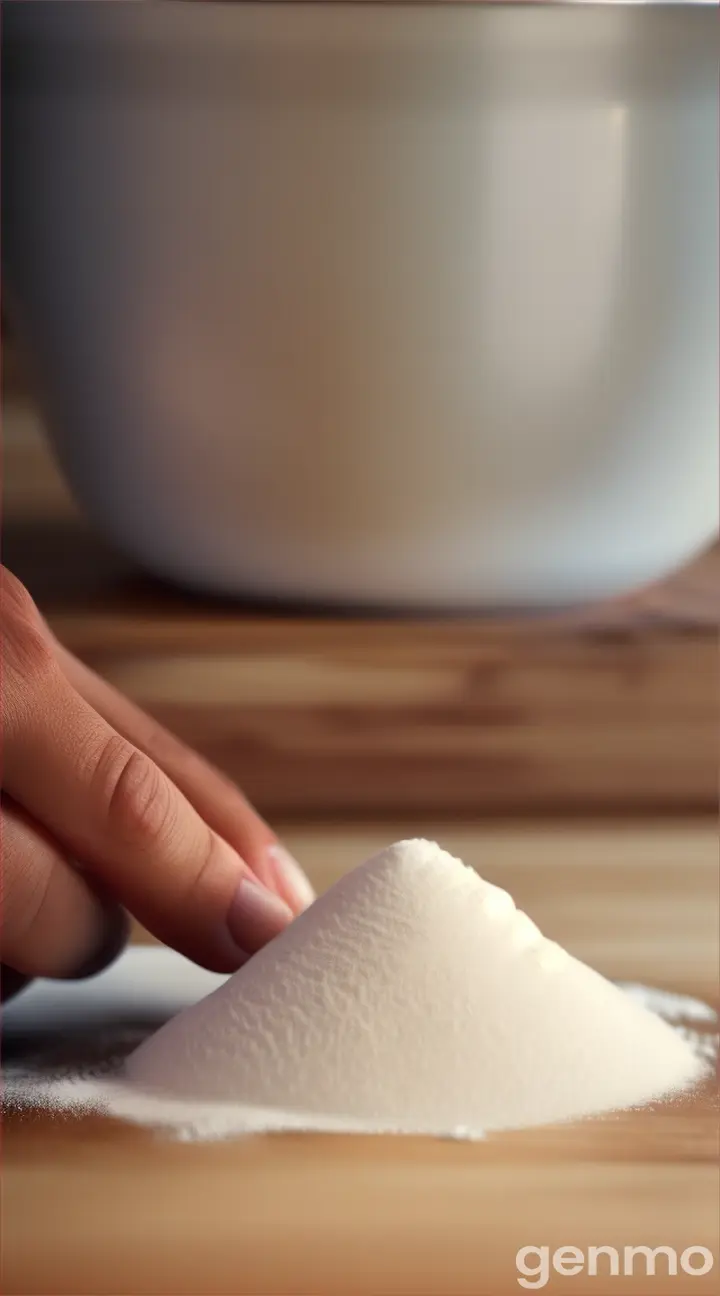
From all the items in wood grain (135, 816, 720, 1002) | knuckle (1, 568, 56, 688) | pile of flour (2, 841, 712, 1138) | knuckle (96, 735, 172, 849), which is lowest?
wood grain (135, 816, 720, 1002)

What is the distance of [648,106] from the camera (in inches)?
17.4

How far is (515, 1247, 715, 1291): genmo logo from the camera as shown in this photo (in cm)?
29

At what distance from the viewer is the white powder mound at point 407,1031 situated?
1.13 feet

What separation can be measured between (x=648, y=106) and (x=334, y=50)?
8 cm

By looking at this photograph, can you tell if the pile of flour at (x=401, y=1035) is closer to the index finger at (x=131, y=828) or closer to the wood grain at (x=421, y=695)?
the index finger at (x=131, y=828)

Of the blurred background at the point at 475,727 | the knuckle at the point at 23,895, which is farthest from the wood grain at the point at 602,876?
the knuckle at the point at 23,895

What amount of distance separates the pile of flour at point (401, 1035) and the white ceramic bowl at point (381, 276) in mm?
125

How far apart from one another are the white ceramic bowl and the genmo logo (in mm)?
220

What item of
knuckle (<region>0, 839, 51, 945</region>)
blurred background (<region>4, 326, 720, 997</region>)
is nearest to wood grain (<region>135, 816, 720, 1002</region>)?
blurred background (<region>4, 326, 720, 997</region>)

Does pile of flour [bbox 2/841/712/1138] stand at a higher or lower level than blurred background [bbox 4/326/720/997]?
higher

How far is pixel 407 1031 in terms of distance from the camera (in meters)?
0.35

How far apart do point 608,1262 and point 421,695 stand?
25 cm

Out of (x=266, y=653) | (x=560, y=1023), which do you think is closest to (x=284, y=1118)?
(x=560, y=1023)

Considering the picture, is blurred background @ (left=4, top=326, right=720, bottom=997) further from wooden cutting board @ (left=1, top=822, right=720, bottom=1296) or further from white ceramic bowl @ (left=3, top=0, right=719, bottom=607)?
wooden cutting board @ (left=1, top=822, right=720, bottom=1296)
